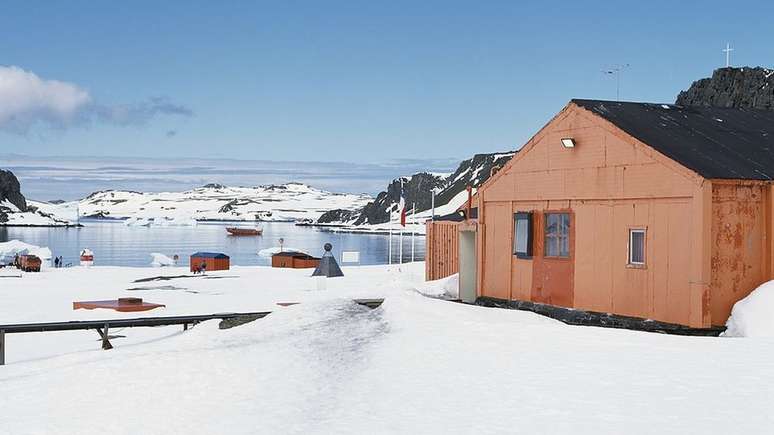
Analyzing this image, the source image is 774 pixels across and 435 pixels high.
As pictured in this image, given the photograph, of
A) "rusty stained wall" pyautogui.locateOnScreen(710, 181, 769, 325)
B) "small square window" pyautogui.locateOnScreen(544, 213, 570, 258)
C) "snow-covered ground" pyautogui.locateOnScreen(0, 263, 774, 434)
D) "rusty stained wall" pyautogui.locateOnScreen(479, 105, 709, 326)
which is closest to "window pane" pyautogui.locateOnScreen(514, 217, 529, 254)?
"rusty stained wall" pyautogui.locateOnScreen(479, 105, 709, 326)

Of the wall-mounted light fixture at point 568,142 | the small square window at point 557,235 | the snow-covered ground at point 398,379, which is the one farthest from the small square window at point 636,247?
the wall-mounted light fixture at point 568,142

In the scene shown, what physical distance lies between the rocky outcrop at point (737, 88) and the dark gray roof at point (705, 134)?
342 ft

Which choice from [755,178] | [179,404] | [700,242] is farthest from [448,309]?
[179,404]

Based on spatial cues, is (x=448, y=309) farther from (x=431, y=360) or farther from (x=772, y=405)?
(x=772, y=405)

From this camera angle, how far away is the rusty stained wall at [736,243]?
651 inches

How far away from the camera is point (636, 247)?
18172 mm

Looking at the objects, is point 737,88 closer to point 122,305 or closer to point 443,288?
point 443,288

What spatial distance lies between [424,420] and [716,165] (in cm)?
1000

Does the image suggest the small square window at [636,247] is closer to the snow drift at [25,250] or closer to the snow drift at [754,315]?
the snow drift at [754,315]

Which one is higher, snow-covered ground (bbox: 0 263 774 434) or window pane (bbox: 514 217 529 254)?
window pane (bbox: 514 217 529 254)

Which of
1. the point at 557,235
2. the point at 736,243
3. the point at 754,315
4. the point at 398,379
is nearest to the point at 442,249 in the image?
the point at 557,235

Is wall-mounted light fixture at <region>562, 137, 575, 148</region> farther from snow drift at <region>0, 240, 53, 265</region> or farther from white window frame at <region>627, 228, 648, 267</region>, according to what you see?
snow drift at <region>0, 240, 53, 265</region>

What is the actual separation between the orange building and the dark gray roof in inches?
1.8

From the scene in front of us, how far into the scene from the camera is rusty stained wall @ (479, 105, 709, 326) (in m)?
16.9
